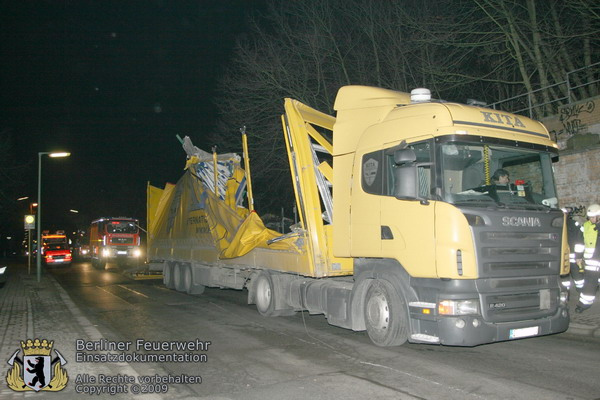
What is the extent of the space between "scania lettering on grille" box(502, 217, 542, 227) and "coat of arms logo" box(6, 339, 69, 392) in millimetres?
5575

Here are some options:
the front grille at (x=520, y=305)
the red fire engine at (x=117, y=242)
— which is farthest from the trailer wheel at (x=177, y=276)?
the red fire engine at (x=117, y=242)

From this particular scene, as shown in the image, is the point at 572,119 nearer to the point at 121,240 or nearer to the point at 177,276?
the point at 177,276

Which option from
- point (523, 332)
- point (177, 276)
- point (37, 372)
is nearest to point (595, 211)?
point (523, 332)

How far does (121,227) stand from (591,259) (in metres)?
26.2

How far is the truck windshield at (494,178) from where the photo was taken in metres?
6.36

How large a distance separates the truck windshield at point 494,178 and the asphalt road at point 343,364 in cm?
204

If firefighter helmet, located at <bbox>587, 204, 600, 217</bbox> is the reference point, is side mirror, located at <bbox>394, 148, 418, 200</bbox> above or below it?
above

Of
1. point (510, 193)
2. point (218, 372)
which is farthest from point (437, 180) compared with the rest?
point (218, 372)

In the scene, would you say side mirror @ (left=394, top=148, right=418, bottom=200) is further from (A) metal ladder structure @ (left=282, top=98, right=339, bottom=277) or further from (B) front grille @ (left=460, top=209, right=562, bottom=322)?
(A) metal ladder structure @ (left=282, top=98, right=339, bottom=277)

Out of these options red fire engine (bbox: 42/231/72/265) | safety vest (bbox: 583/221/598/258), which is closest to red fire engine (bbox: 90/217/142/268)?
red fire engine (bbox: 42/231/72/265)

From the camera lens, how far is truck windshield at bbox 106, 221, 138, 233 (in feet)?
97.7

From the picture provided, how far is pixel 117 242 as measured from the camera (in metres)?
29.8

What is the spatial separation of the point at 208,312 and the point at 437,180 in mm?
6713

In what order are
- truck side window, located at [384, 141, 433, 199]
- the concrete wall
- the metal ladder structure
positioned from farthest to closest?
the concrete wall → the metal ladder structure → truck side window, located at [384, 141, 433, 199]
